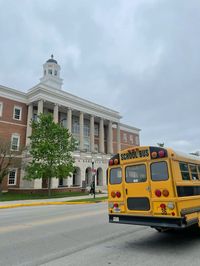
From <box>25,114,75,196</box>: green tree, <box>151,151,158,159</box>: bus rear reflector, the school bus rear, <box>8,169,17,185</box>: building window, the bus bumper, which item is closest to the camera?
the bus bumper

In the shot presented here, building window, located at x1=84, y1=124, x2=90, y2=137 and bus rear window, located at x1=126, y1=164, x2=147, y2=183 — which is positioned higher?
building window, located at x1=84, y1=124, x2=90, y2=137

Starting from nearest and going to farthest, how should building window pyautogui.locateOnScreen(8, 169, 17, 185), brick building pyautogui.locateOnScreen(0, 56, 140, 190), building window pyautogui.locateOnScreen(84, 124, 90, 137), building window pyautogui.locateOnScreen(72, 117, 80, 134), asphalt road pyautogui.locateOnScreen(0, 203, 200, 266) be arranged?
asphalt road pyautogui.locateOnScreen(0, 203, 200, 266)
building window pyautogui.locateOnScreen(8, 169, 17, 185)
brick building pyautogui.locateOnScreen(0, 56, 140, 190)
building window pyautogui.locateOnScreen(72, 117, 80, 134)
building window pyautogui.locateOnScreen(84, 124, 90, 137)

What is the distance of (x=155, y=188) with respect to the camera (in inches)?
245

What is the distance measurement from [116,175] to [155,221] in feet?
6.08

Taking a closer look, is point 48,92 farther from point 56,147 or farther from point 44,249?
point 44,249

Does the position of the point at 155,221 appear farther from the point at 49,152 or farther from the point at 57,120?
the point at 57,120

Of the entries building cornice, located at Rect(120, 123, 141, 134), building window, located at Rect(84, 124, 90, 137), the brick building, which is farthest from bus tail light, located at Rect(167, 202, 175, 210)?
building cornice, located at Rect(120, 123, 141, 134)

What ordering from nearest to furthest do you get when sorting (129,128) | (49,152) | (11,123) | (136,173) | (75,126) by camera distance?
(136,173)
(49,152)
(11,123)
(75,126)
(129,128)

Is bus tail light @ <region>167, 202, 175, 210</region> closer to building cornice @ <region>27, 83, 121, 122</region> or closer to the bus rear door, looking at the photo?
the bus rear door

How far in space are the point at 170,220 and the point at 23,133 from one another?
3827cm

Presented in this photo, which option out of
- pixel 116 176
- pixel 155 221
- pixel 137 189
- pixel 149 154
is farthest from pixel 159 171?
pixel 116 176

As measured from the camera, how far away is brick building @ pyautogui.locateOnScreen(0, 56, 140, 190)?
1519 inches

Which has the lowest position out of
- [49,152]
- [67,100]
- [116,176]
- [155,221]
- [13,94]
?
[155,221]

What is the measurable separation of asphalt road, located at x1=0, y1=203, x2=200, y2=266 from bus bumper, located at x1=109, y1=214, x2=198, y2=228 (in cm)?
60
